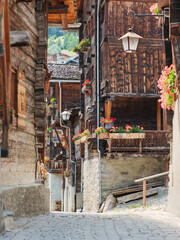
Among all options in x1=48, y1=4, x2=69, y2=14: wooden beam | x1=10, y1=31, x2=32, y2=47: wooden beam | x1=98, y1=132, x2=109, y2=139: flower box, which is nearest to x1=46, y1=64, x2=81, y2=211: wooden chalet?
x1=98, y1=132, x2=109, y2=139: flower box

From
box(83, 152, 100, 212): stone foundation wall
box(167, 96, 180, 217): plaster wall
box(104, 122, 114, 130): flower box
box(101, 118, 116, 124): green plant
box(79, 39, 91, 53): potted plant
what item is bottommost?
box(83, 152, 100, 212): stone foundation wall

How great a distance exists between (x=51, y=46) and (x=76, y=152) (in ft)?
314

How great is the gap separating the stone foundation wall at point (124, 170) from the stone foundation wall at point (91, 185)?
23.9 inches

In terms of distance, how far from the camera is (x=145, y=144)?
61.1 ft

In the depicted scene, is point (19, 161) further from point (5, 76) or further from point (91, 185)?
point (91, 185)

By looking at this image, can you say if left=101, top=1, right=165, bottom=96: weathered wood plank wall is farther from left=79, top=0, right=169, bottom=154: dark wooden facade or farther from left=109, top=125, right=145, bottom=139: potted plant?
left=109, top=125, right=145, bottom=139: potted plant

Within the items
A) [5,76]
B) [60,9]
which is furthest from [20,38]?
[60,9]

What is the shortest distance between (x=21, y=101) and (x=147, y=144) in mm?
9899

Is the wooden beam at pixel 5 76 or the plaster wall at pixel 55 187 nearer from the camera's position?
the wooden beam at pixel 5 76

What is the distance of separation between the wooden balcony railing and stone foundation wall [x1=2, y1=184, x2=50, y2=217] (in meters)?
7.43

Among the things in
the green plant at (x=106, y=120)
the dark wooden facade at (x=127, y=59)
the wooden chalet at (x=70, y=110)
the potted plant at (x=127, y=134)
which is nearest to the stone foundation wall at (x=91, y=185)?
the dark wooden facade at (x=127, y=59)

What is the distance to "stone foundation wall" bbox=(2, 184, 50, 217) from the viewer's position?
808cm

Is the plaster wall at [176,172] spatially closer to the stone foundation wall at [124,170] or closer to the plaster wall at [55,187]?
the stone foundation wall at [124,170]

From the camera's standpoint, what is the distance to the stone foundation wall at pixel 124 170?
1922 centimetres
